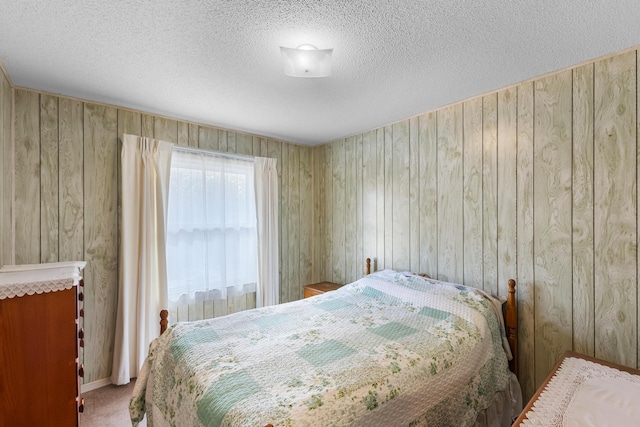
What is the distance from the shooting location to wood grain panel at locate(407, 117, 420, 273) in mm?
2730

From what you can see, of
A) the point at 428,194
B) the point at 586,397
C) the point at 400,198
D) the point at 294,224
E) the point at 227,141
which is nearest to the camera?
the point at 586,397

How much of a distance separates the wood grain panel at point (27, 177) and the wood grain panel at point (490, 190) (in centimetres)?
349

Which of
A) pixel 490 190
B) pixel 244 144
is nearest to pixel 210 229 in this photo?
pixel 244 144

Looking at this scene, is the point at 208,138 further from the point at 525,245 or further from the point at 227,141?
the point at 525,245

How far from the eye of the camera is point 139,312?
2.50 metres

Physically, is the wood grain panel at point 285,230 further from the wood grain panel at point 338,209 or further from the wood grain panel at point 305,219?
the wood grain panel at point 338,209

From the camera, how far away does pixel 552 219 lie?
6.42 ft

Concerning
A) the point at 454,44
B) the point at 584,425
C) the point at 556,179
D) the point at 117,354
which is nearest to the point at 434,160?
the point at 556,179

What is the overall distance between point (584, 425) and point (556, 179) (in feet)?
4.75

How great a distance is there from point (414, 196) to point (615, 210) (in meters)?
1.36

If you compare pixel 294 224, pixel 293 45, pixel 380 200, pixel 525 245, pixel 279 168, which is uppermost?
pixel 293 45

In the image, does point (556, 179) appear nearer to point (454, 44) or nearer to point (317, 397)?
point (454, 44)

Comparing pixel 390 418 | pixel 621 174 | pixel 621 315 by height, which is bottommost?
pixel 390 418

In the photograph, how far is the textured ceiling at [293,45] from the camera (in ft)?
4.38
